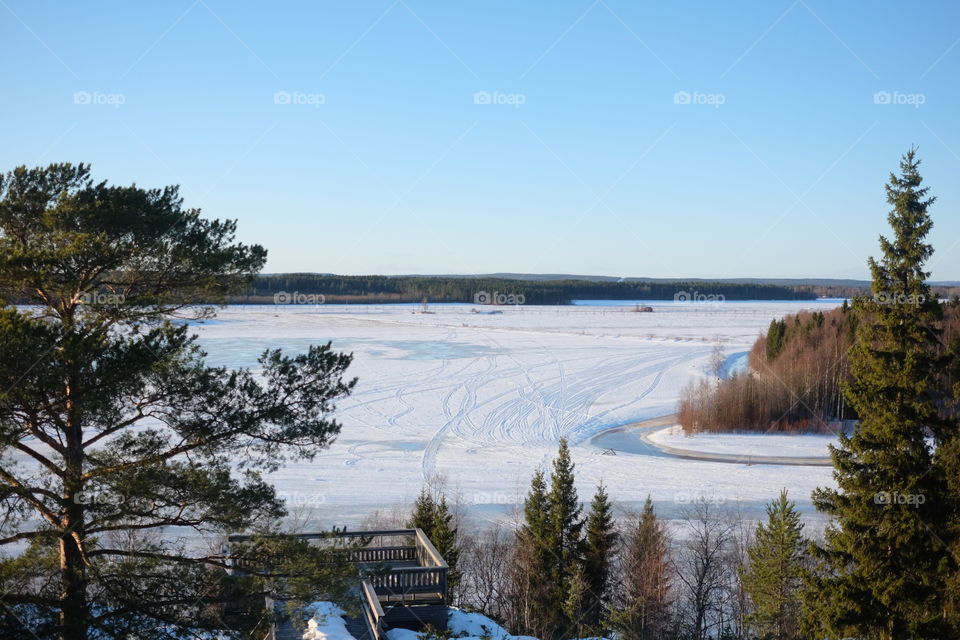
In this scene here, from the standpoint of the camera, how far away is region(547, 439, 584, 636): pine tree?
18.0m

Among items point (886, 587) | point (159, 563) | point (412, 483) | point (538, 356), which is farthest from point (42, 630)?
point (538, 356)

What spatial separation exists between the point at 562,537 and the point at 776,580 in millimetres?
5063

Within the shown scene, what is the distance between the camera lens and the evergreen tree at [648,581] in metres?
17.4

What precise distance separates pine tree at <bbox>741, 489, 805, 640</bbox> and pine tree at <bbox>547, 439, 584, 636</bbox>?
4111 mm

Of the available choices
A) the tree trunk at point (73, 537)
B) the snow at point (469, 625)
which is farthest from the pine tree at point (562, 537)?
the tree trunk at point (73, 537)

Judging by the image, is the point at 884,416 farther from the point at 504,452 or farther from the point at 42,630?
the point at 504,452

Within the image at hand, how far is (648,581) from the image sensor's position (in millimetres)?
17781

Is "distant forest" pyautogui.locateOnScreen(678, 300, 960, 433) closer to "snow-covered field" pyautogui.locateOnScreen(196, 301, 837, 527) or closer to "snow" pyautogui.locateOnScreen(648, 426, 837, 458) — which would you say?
"snow" pyautogui.locateOnScreen(648, 426, 837, 458)

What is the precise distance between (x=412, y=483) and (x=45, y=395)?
1895 cm

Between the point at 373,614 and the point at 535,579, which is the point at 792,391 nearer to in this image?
the point at 535,579

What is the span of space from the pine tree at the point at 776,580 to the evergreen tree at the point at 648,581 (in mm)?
1962

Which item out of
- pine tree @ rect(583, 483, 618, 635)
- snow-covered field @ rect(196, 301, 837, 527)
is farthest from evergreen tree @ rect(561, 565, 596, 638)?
snow-covered field @ rect(196, 301, 837, 527)

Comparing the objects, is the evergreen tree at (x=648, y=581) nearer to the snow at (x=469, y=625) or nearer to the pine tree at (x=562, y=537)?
the pine tree at (x=562, y=537)

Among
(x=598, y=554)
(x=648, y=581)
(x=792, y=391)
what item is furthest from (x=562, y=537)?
(x=792, y=391)
